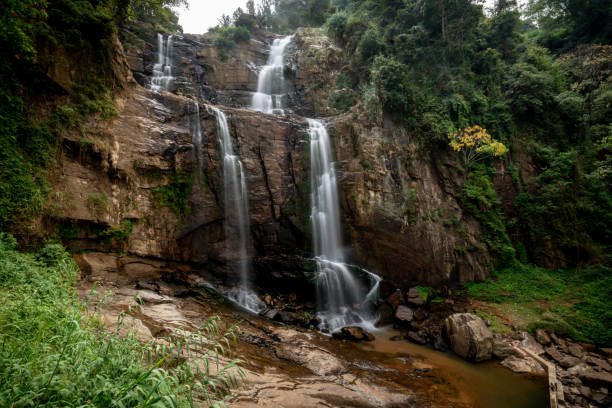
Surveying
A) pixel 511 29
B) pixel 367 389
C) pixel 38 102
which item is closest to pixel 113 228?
pixel 38 102

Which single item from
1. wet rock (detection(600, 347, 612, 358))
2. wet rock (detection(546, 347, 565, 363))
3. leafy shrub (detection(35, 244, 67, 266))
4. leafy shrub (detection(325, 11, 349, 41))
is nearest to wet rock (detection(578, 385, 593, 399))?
wet rock (detection(546, 347, 565, 363))

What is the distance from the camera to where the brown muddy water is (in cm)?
658

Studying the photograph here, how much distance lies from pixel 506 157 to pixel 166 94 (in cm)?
1816

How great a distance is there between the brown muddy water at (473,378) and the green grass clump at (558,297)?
3271 mm

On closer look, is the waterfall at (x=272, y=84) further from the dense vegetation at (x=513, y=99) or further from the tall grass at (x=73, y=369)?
the tall grass at (x=73, y=369)

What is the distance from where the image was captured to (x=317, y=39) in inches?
817

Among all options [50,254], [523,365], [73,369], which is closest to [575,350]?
[523,365]

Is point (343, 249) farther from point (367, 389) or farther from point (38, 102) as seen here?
point (38, 102)

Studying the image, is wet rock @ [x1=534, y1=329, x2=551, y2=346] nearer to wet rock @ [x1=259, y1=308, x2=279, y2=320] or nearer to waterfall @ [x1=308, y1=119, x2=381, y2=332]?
waterfall @ [x1=308, y1=119, x2=381, y2=332]

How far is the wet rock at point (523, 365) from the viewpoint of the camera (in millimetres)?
7871

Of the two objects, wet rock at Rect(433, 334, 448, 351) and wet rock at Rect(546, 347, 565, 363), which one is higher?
wet rock at Rect(433, 334, 448, 351)

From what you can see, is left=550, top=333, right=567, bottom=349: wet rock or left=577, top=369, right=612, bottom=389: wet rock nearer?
left=577, top=369, right=612, bottom=389: wet rock

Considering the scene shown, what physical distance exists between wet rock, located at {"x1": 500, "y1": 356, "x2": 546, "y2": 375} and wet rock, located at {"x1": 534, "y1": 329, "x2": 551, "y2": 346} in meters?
1.44

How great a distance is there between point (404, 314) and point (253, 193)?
8203 millimetres
